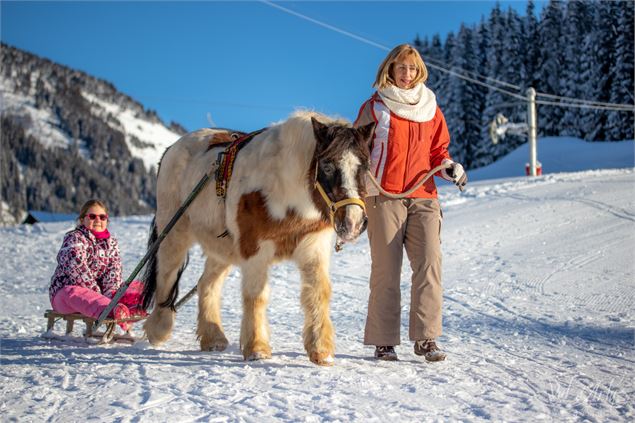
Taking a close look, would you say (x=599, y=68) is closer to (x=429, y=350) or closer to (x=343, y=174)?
(x=429, y=350)

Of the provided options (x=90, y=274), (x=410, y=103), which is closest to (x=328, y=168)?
(x=410, y=103)

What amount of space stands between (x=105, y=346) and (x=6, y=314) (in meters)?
2.96

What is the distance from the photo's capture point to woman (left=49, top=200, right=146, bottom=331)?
5094 millimetres

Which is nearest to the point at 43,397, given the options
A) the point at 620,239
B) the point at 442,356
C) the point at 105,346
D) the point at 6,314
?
the point at 105,346

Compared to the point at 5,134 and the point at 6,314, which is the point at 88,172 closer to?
the point at 5,134

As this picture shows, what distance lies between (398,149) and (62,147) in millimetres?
161411

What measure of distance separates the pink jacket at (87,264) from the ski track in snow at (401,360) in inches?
25.8

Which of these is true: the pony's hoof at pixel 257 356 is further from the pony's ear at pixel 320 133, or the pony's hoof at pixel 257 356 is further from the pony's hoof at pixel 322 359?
the pony's ear at pixel 320 133

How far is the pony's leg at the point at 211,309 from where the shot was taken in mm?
4930

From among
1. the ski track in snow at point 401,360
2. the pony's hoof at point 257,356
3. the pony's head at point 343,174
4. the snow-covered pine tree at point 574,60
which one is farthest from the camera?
the snow-covered pine tree at point 574,60

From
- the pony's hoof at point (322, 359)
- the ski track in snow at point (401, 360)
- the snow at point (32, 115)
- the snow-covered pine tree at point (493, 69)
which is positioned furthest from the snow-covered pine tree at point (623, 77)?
the snow at point (32, 115)

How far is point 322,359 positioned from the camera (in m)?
3.94

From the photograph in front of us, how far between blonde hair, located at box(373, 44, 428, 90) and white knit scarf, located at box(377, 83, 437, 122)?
0.07 metres

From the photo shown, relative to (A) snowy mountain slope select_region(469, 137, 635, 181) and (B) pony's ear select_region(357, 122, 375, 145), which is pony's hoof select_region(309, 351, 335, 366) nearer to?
(B) pony's ear select_region(357, 122, 375, 145)
